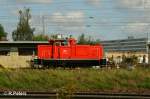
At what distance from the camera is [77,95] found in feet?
57.9

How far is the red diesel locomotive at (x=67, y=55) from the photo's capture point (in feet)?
141

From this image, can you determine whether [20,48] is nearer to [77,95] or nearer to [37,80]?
[37,80]

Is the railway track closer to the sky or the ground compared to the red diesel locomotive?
closer to the ground

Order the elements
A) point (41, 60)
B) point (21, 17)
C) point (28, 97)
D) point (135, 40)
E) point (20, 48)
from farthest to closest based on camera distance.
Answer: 1. point (135, 40)
2. point (21, 17)
3. point (20, 48)
4. point (41, 60)
5. point (28, 97)

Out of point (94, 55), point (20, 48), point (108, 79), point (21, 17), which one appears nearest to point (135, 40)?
point (21, 17)

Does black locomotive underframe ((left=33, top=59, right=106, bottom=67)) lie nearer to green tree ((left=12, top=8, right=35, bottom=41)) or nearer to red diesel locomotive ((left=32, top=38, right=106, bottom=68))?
red diesel locomotive ((left=32, top=38, right=106, bottom=68))

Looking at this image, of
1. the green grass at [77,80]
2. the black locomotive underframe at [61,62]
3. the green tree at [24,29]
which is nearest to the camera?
the green grass at [77,80]

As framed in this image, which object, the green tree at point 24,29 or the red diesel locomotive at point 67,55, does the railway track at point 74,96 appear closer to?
the red diesel locomotive at point 67,55

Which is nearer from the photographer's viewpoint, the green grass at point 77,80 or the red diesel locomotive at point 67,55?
the green grass at point 77,80

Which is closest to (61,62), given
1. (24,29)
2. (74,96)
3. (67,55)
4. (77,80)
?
(67,55)

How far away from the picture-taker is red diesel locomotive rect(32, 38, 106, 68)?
43.0 metres

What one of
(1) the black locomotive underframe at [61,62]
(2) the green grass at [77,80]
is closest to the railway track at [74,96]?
(2) the green grass at [77,80]

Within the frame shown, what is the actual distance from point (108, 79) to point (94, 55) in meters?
18.1

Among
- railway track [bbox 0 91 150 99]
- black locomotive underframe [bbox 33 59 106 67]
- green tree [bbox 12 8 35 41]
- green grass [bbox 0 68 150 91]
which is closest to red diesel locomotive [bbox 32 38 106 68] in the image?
black locomotive underframe [bbox 33 59 106 67]
